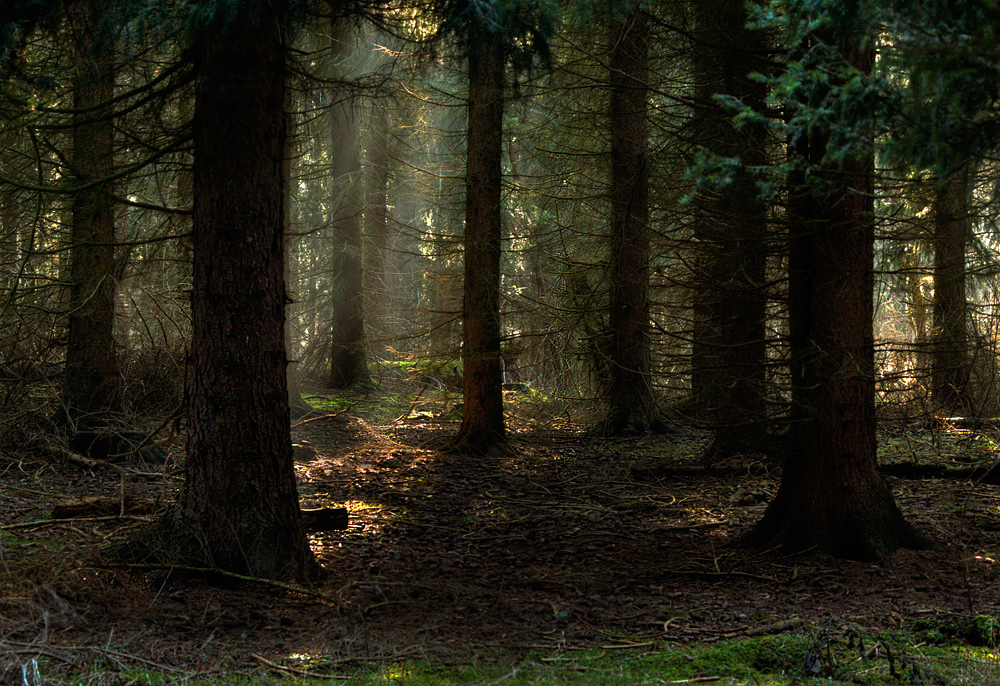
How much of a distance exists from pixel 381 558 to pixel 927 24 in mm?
5389

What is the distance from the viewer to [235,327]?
5.36m

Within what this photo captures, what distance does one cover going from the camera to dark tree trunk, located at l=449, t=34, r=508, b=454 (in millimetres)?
10695

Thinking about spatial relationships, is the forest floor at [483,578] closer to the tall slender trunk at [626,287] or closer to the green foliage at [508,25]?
the tall slender trunk at [626,287]

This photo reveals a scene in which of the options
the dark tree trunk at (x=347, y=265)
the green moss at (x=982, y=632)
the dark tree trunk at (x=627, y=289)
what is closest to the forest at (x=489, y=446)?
the green moss at (x=982, y=632)

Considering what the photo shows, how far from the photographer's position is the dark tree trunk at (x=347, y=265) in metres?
15.9

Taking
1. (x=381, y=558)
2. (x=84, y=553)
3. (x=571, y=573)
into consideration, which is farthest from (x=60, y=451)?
(x=571, y=573)

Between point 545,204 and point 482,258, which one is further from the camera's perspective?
point 545,204

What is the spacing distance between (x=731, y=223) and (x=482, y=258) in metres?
4.85

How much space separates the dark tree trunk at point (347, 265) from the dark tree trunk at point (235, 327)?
1015 centimetres

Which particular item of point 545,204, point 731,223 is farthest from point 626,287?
point 731,223

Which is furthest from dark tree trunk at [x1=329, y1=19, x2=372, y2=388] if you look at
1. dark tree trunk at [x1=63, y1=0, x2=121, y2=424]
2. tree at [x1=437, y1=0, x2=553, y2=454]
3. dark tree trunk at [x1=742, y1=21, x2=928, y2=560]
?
dark tree trunk at [x1=742, y1=21, x2=928, y2=560]

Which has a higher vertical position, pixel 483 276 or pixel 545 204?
pixel 545 204

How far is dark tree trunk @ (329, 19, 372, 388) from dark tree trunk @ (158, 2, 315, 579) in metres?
10.1

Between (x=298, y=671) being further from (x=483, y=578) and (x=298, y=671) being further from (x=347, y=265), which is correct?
(x=347, y=265)
